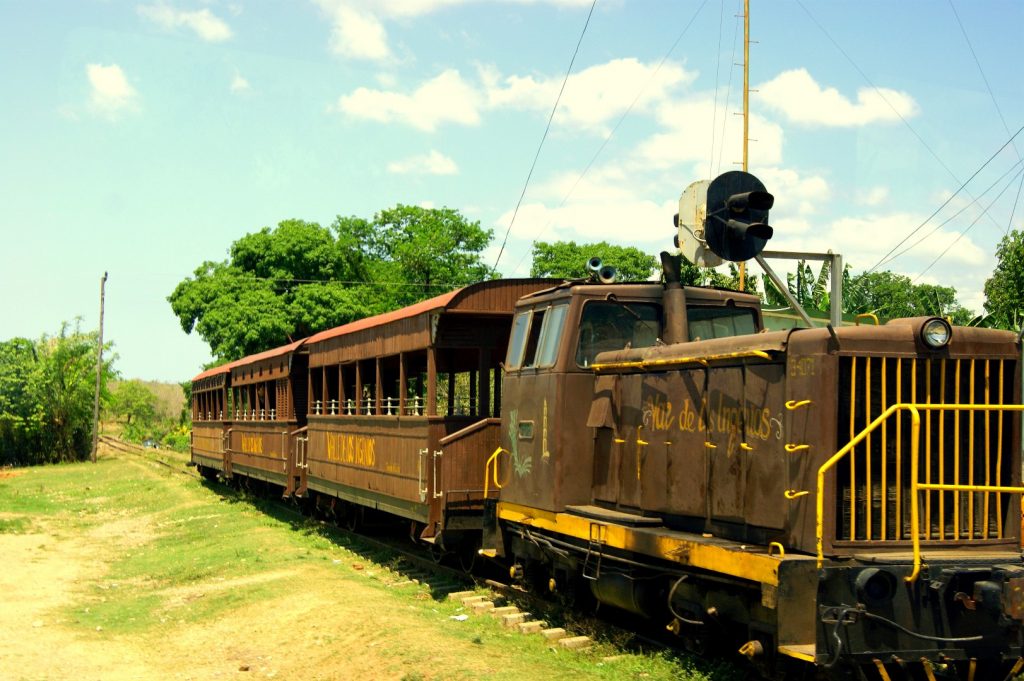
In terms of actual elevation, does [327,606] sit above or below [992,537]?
below

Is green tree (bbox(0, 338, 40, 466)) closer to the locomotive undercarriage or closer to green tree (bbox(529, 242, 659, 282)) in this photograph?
green tree (bbox(529, 242, 659, 282))

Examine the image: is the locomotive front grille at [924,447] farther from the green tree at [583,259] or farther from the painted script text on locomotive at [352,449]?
the green tree at [583,259]

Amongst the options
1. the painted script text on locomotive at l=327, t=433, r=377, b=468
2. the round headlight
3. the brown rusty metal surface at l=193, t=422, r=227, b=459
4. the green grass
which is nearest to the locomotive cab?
the green grass

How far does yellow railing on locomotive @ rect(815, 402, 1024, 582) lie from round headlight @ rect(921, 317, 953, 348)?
38 cm

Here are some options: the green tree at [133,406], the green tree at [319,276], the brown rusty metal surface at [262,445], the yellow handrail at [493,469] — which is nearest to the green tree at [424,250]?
the green tree at [319,276]

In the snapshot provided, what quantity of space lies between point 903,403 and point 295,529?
44.6ft

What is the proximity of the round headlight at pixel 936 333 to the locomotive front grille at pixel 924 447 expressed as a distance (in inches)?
A: 5.6

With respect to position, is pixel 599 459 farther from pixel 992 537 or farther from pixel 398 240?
pixel 398 240

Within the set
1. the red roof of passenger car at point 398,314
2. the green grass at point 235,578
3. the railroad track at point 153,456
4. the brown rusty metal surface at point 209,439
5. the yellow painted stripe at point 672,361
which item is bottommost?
the railroad track at point 153,456

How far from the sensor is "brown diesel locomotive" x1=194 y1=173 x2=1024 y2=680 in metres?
5.87

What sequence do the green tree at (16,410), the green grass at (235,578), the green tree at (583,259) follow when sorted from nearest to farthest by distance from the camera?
the green grass at (235,578) → the green tree at (16,410) → the green tree at (583,259)

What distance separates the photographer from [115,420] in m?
74.7

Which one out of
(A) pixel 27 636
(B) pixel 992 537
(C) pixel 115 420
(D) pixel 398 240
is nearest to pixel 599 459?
(B) pixel 992 537

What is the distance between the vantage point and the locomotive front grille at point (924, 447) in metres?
6.27
